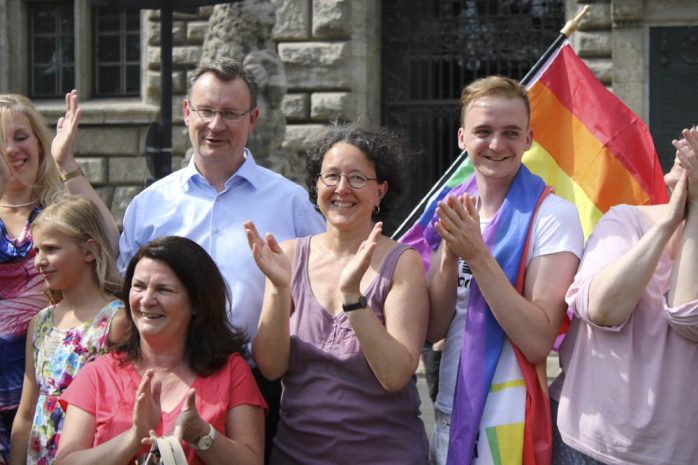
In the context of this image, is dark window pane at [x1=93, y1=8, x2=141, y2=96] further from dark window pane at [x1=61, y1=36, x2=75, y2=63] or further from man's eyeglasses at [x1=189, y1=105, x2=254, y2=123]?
man's eyeglasses at [x1=189, y1=105, x2=254, y2=123]

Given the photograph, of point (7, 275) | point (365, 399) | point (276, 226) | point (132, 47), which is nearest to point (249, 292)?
point (276, 226)

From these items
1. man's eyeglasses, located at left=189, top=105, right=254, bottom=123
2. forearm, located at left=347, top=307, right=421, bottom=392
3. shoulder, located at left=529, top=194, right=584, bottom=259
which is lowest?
forearm, located at left=347, top=307, right=421, bottom=392

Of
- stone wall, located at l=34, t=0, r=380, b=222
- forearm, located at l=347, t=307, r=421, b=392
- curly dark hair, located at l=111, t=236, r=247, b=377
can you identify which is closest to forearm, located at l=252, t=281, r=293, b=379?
curly dark hair, located at l=111, t=236, r=247, b=377

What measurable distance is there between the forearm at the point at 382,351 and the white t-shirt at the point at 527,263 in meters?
0.25

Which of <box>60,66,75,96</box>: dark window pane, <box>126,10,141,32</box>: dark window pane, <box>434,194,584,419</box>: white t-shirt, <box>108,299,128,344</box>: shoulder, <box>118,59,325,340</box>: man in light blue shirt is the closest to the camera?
<box>434,194,584,419</box>: white t-shirt

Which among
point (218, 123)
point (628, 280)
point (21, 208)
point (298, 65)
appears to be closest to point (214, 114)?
point (218, 123)

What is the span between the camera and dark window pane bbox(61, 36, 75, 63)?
1413cm

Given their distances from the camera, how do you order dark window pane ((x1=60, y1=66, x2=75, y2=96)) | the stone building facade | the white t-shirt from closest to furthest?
the white t-shirt, the stone building facade, dark window pane ((x1=60, y1=66, x2=75, y2=96))

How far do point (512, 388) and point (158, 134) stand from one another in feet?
17.8

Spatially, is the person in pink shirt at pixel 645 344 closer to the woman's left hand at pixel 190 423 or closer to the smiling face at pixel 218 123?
the woman's left hand at pixel 190 423

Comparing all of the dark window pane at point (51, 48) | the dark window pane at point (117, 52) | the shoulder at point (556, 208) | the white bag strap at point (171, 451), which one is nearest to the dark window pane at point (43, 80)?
the dark window pane at point (51, 48)

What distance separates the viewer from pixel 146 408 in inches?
132

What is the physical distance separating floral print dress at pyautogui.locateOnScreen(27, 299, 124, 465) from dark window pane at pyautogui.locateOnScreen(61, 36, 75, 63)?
10.7 m

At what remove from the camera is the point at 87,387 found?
11.9 ft
